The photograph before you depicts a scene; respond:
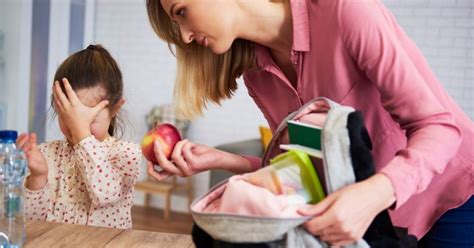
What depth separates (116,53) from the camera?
3.84m

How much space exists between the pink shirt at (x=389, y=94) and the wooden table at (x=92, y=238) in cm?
33

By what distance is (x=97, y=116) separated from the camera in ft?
4.51

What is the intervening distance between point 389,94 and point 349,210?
8.4 inches

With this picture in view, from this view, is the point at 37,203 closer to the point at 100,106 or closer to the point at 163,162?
the point at 100,106

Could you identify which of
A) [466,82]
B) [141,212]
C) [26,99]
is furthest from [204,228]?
[141,212]

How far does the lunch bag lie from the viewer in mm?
623

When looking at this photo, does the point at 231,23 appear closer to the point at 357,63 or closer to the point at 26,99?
the point at 357,63

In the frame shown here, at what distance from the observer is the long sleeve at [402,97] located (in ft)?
2.21

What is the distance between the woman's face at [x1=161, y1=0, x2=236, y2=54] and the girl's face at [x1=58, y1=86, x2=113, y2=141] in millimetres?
523

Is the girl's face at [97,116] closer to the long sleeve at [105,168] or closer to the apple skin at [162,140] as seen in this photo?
the long sleeve at [105,168]

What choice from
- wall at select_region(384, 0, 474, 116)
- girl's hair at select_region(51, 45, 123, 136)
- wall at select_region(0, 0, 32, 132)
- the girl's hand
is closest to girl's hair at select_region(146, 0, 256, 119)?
the girl's hand

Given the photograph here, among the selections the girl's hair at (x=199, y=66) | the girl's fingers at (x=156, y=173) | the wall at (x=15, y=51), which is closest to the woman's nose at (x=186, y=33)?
the girl's hair at (x=199, y=66)

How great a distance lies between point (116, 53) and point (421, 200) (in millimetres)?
3228

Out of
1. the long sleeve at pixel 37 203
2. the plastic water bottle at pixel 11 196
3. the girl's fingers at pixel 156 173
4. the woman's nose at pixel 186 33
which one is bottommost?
the long sleeve at pixel 37 203
